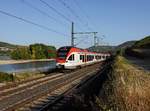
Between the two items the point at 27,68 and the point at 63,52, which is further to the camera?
the point at 27,68

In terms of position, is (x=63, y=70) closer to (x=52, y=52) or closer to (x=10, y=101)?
(x=10, y=101)

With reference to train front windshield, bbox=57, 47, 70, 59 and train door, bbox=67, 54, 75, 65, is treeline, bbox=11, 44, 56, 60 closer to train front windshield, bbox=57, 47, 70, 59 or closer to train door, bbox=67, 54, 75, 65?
train door, bbox=67, 54, 75, 65

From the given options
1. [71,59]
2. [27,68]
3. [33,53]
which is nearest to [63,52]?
[71,59]

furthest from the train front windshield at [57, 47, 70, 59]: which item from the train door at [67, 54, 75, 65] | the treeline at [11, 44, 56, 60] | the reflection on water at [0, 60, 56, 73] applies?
the treeline at [11, 44, 56, 60]

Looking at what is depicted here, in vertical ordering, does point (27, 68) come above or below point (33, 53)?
below

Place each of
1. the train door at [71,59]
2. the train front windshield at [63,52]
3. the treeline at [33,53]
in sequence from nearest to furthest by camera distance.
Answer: the train front windshield at [63,52] < the train door at [71,59] < the treeline at [33,53]

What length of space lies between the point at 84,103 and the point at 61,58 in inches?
1089

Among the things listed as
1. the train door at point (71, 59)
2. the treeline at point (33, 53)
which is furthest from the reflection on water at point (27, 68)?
the treeline at point (33, 53)

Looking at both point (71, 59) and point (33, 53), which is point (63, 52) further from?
point (33, 53)

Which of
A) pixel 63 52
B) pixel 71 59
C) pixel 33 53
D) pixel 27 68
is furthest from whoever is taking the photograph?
pixel 33 53

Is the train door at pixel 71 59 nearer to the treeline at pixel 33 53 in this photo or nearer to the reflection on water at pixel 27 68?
the reflection on water at pixel 27 68

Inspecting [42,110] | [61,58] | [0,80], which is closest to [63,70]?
[61,58]

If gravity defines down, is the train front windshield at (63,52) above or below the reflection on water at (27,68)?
above

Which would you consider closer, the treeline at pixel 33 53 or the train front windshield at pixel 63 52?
the train front windshield at pixel 63 52
